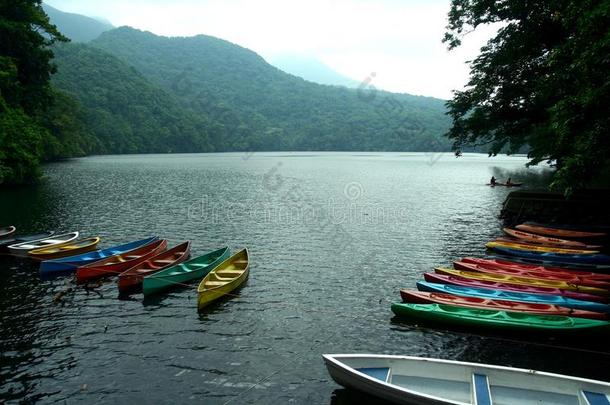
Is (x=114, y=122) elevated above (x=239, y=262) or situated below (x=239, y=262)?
above

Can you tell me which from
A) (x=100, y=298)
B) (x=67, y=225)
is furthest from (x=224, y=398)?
(x=67, y=225)

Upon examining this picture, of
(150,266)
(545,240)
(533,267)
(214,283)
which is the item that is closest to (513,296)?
(533,267)

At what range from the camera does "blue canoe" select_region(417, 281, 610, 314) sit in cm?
1683

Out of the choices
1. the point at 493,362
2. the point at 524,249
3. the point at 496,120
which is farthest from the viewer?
the point at 496,120

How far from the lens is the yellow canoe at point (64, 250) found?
24984 millimetres

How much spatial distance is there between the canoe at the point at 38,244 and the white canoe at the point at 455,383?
22370 millimetres

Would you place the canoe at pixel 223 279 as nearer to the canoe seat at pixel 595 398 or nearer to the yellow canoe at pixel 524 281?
the yellow canoe at pixel 524 281

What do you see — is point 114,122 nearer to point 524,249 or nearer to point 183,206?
point 183,206

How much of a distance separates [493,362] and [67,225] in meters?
33.7

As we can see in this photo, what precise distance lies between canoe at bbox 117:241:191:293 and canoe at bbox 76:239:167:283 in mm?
633

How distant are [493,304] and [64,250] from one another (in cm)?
2369

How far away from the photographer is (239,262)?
2438 cm

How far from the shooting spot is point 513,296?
18.2 m

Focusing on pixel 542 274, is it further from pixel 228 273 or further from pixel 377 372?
pixel 228 273
